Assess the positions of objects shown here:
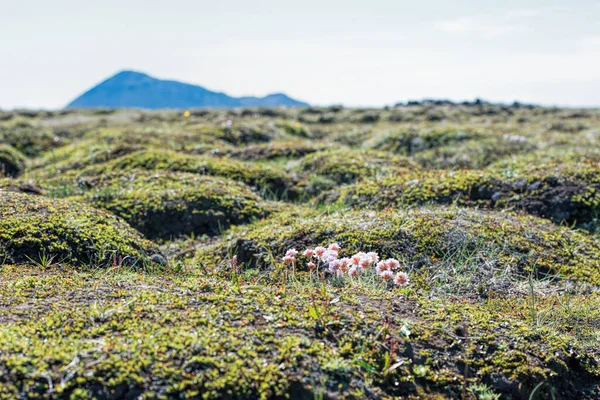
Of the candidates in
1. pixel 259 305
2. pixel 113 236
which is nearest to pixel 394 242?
pixel 259 305

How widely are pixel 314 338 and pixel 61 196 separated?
7213 mm


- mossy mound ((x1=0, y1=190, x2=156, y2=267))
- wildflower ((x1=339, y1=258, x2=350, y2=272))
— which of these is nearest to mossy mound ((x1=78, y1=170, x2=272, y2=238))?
mossy mound ((x1=0, y1=190, x2=156, y2=267))

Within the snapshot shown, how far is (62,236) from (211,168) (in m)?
5.24

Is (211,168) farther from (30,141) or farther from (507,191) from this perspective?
(30,141)

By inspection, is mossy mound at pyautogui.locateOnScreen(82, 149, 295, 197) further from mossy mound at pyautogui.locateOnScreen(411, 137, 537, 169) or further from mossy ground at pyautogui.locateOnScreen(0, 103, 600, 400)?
mossy mound at pyautogui.locateOnScreen(411, 137, 537, 169)

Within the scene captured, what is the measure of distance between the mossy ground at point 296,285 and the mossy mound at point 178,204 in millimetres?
34

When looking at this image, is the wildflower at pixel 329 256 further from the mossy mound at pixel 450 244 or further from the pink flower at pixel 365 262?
the mossy mound at pixel 450 244

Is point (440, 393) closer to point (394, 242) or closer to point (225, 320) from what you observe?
point (225, 320)

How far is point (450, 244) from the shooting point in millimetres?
6812

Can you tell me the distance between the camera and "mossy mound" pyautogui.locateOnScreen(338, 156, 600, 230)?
29.0 feet

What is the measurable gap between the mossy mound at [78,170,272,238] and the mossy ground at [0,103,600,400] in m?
0.03

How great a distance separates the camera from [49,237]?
6.39 meters

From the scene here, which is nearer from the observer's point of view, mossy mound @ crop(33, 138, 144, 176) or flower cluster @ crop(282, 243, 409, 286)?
flower cluster @ crop(282, 243, 409, 286)

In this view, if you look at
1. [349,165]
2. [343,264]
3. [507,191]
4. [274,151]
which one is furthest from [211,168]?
[343,264]
